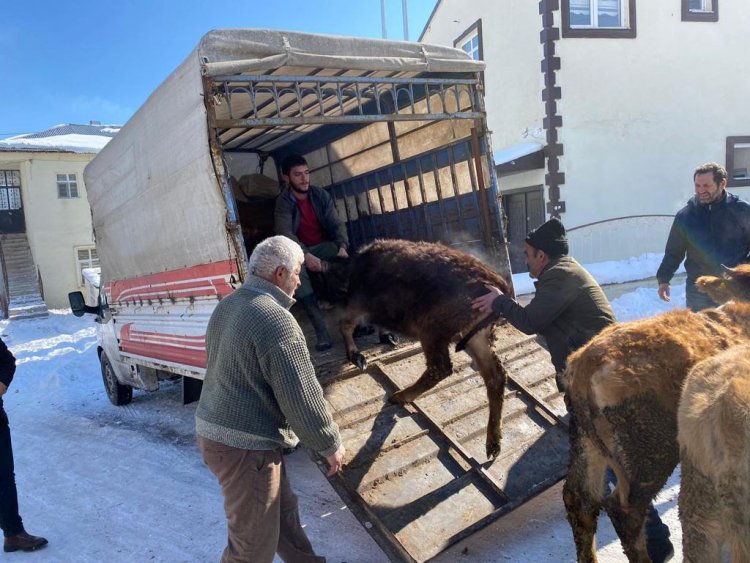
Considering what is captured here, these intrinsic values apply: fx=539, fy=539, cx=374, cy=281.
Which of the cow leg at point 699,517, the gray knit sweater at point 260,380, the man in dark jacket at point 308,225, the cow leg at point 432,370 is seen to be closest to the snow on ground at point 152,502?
the cow leg at point 432,370

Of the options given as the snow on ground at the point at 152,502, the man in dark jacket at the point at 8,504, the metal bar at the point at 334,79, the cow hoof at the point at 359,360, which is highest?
the metal bar at the point at 334,79

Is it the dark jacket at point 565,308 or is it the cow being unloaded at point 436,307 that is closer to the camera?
the dark jacket at point 565,308

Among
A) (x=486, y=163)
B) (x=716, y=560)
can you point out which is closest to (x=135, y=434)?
(x=486, y=163)

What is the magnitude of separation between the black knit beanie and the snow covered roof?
17502 mm

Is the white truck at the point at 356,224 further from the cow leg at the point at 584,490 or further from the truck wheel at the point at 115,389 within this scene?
the cow leg at the point at 584,490

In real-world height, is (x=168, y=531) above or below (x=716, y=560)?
below

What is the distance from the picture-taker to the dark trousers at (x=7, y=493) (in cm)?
379

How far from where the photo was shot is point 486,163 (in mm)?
5699

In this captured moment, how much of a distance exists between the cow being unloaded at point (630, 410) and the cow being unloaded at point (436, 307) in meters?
1.17

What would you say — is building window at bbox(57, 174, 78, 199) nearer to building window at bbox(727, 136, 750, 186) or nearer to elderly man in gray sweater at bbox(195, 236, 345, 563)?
elderly man in gray sweater at bbox(195, 236, 345, 563)

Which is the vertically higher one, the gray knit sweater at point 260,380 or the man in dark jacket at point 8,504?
the gray knit sweater at point 260,380

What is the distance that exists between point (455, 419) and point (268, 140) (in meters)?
5.54

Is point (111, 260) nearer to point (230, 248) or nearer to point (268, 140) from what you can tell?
point (268, 140)

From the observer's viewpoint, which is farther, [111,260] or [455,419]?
[111,260]
